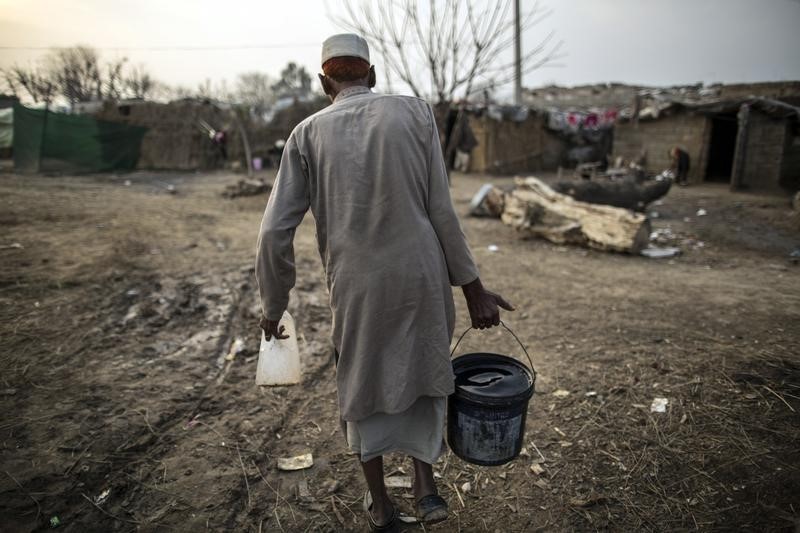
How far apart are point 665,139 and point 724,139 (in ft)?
9.11

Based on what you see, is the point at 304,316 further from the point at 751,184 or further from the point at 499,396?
the point at 751,184

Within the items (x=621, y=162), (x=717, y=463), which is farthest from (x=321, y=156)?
(x=621, y=162)

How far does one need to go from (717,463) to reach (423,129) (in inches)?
76.5

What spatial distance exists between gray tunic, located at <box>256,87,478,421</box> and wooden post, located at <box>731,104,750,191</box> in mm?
11849

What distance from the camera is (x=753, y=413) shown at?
2328 millimetres

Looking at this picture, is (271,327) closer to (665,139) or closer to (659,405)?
(659,405)

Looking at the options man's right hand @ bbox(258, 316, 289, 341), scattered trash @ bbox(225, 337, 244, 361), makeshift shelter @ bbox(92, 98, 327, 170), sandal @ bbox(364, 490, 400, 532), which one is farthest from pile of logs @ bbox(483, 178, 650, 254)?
makeshift shelter @ bbox(92, 98, 327, 170)

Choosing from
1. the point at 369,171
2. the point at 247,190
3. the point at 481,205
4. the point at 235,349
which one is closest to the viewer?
the point at 369,171

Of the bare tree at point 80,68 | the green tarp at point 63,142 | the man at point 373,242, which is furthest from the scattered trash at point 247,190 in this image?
the bare tree at point 80,68

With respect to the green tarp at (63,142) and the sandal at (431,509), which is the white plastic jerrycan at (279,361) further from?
the green tarp at (63,142)

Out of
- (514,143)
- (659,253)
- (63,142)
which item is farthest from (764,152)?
(63,142)

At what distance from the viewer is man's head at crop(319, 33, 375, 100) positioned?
1603 millimetres

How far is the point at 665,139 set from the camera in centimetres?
1279

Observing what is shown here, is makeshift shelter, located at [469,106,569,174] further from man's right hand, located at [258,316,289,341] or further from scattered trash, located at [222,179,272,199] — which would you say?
man's right hand, located at [258,316,289,341]
